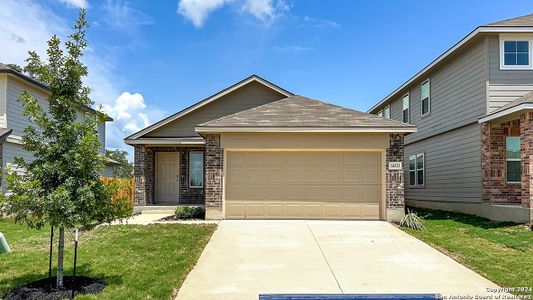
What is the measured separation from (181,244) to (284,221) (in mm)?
4389

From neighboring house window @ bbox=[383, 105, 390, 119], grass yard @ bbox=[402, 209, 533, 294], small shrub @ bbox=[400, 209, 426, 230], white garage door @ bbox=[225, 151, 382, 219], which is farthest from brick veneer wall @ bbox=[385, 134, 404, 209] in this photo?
neighboring house window @ bbox=[383, 105, 390, 119]

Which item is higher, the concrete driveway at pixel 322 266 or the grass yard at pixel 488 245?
the grass yard at pixel 488 245

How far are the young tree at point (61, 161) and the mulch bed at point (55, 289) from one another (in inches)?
8.2

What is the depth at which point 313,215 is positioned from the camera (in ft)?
44.1

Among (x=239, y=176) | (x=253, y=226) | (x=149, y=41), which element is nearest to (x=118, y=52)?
(x=149, y=41)

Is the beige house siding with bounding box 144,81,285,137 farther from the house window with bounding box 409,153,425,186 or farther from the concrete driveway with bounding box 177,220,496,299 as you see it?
the house window with bounding box 409,153,425,186

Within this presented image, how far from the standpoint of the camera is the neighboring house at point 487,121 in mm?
12945

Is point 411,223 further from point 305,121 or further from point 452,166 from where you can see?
point 452,166

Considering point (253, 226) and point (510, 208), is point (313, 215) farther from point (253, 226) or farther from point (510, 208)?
point (510, 208)

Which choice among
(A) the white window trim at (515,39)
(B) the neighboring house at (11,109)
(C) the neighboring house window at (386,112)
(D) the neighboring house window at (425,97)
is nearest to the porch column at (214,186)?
→ (B) the neighboring house at (11,109)

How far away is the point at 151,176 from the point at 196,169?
1850 mm

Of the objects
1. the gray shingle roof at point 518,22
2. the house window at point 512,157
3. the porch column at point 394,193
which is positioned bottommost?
the porch column at point 394,193

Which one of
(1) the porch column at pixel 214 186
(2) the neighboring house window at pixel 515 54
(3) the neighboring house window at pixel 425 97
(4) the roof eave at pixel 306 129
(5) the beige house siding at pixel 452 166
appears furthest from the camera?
(3) the neighboring house window at pixel 425 97

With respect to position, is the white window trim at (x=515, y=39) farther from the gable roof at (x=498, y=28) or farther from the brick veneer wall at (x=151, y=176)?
the brick veneer wall at (x=151, y=176)
